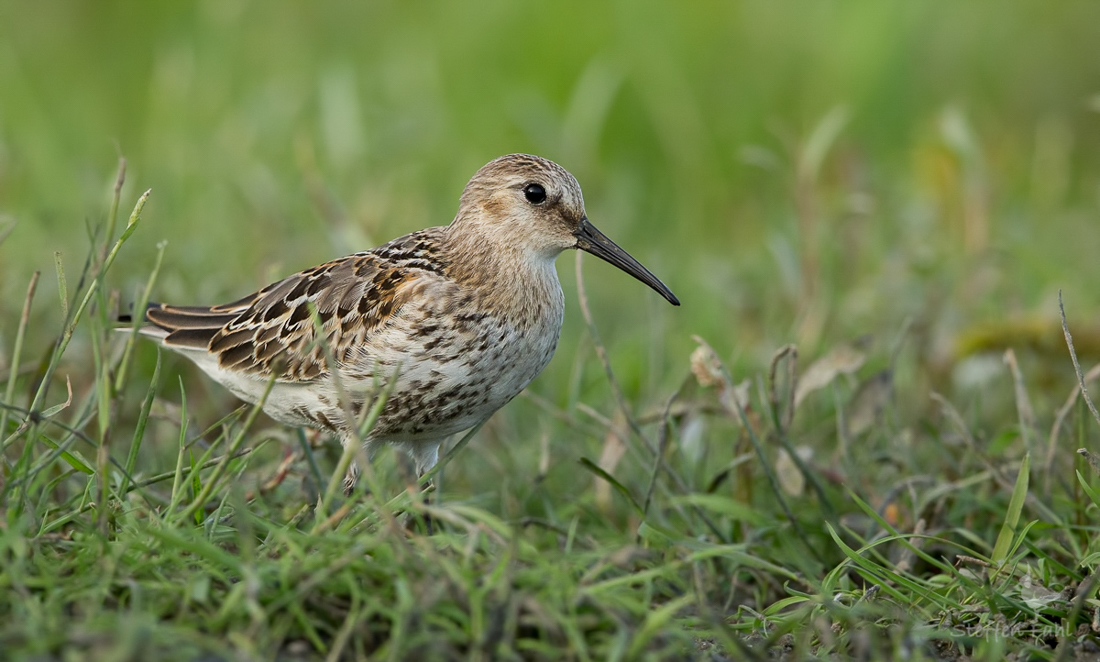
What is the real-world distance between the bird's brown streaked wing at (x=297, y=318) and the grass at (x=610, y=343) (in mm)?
294

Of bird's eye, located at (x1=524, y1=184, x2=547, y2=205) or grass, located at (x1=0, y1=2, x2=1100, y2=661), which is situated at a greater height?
bird's eye, located at (x1=524, y1=184, x2=547, y2=205)

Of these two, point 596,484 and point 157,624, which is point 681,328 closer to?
point 596,484

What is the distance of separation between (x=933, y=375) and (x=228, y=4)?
15.7 ft

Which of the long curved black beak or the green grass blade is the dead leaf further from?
the green grass blade

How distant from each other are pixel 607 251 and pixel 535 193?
1.16 feet

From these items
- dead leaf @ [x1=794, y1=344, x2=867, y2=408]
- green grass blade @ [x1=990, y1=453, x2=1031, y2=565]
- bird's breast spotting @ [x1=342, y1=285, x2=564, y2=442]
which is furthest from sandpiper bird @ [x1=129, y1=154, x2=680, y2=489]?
green grass blade @ [x1=990, y1=453, x2=1031, y2=565]

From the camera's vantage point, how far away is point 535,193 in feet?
15.2

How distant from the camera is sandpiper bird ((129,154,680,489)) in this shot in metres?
4.21

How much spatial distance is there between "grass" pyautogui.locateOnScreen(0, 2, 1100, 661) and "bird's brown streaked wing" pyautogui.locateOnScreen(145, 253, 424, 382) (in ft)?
0.96

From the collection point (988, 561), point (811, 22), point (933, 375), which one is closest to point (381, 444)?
point (988, 561)

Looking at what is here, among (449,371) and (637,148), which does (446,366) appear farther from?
(637,148)

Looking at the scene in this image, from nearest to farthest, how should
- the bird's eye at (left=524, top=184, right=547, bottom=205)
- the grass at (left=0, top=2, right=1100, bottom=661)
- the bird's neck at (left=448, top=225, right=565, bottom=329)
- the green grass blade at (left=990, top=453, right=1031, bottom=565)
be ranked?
the grass at (left=0, top=2, right=1100, bottom=661) < the green grass blade at (left=990, top=453, right=1031, bottom=565) < the bird's neck at (left=448, top=225, right=565, bottom=329) < the bird's eye at (left=524, top=184, right=547, bottom=205)

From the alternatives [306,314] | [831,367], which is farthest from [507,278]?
[831,367]

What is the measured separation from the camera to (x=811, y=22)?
10.2 m
